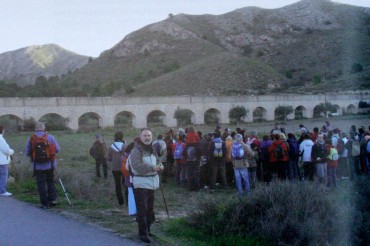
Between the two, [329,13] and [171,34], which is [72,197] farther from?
[329,13]

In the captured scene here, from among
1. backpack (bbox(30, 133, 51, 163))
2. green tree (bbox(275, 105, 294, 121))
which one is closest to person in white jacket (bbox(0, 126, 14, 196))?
backpack (bbox(30, 133, 51, 163))

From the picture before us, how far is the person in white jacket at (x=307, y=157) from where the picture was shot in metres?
12.8

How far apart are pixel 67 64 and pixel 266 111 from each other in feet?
456

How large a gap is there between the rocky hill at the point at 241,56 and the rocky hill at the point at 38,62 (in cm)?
5088

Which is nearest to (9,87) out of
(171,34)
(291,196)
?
(171,34)

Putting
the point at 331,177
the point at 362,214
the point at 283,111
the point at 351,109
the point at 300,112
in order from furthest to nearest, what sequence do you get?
the point at 300,112 → the point at 351,109 → the point at 283,111 → the point at 331,177 → the point at 362,214

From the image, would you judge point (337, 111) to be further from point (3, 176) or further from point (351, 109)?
point (3, 176)

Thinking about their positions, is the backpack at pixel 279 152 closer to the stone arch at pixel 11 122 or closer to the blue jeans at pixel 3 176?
the blue jeans at pixel 3 176

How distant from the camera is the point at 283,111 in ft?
Result: 190

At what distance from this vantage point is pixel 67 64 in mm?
184375

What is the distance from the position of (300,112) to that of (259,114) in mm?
5656

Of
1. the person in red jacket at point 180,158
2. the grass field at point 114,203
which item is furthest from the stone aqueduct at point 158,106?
the person in red jacket at point 180,158

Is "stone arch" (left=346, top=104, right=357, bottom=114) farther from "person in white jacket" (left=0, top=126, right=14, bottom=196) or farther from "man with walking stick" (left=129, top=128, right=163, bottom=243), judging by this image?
"man with walking stick" (left=129, top=128, right=163, bottom=243)

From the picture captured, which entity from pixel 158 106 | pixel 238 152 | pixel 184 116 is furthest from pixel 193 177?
pixel 184 116
